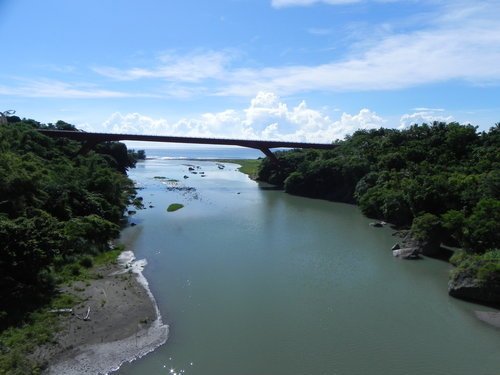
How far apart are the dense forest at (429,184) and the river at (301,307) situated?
217 cm

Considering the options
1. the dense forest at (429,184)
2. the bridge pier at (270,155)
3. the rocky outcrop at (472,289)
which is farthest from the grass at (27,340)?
the bridge pier at (270,155)

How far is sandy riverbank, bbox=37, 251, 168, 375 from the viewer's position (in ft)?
52.2

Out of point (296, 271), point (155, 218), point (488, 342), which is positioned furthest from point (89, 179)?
point (488, 342)

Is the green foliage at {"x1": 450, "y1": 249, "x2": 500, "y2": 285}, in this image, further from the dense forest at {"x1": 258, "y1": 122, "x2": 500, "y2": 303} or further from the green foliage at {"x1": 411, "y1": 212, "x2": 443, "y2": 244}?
the green foliage at {"x1": 411, "y1": 212, "x2": 443, "y2": 244}

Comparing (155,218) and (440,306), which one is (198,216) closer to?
(155,218)

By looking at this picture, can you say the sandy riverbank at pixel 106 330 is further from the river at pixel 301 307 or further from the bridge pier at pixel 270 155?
the bridge pier at pixel 270 155

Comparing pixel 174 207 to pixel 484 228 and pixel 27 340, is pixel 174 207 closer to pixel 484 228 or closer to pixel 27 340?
pixel 484 228

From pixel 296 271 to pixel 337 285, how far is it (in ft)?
10.5

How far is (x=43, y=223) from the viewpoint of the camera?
71.5 feet

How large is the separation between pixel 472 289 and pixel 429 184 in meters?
16.9

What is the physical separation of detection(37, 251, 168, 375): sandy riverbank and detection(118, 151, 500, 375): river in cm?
70

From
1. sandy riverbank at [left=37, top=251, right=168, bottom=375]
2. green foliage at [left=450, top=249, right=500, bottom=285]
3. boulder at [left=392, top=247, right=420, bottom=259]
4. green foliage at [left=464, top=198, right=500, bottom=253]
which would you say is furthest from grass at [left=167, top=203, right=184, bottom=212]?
green foliage at [left=450, top=249, right=500, bottom=285]

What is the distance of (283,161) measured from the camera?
8069 cm

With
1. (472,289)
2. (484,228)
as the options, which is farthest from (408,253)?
(472,289)
